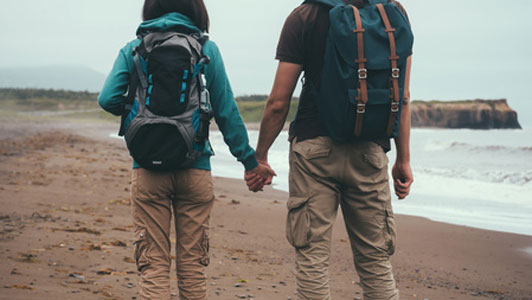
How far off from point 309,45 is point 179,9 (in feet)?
2.22

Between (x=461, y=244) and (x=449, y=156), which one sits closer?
(x=461, y=244)

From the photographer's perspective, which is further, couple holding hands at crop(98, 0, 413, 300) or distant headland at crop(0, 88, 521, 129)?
distant headland at crop(0, 88, 521, 129)

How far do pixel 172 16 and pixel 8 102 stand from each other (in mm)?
66391

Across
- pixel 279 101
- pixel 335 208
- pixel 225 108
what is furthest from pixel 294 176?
pixel 225 108

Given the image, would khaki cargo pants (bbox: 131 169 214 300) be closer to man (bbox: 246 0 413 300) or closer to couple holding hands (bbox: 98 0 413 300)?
couple holding hands (bbox: 98 0 413 300)

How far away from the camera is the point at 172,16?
253 centimetres

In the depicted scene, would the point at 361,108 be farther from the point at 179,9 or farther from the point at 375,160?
the point at 179,9

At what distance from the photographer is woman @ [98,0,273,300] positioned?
2496mm

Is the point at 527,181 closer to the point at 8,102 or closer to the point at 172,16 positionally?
the point at 172,16

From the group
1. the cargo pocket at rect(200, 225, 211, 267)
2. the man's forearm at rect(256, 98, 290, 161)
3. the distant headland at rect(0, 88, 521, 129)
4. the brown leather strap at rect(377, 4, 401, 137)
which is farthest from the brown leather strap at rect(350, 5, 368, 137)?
the distant headland at rect(0, 88, 521, 129)

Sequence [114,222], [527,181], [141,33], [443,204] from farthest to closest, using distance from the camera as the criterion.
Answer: [527,181], [443,204], [114,222], [141,33]

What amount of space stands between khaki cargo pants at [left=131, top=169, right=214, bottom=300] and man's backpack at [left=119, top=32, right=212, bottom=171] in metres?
0.12

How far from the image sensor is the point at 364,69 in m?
2.28

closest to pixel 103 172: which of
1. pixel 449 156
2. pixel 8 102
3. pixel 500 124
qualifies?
pixel 449 156
